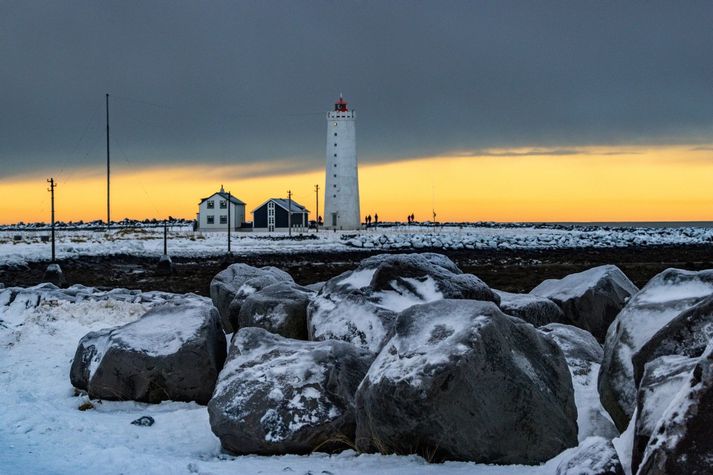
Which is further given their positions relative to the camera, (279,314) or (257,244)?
(257,244)

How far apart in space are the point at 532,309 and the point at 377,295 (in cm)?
338

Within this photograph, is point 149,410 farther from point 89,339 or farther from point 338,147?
point 338,147

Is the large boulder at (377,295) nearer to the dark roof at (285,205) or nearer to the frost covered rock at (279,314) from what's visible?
the frost covered rock at (279,314)

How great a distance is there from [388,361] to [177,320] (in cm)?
435

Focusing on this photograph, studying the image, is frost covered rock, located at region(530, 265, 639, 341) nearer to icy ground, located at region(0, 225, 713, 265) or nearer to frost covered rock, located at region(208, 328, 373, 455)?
frost covered rock, located at region(208, 328, 373, 455)

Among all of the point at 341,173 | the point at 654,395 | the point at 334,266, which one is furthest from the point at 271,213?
the point at 654,395

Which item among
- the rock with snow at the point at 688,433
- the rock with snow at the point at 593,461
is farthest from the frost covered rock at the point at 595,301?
the rock with snow at the point at 688,433

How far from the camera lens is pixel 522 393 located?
630cm

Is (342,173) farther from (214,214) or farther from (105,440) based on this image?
(105,440)

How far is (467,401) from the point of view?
20.1ft

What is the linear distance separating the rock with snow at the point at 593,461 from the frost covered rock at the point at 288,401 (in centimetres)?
264

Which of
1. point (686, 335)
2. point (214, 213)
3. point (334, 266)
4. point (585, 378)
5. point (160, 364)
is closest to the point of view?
point (686, 335)

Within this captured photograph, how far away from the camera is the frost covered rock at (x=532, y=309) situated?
11938 millimetres

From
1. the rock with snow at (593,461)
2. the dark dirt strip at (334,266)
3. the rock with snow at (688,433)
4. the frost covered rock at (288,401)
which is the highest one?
the rock with snow at (688,433)
